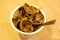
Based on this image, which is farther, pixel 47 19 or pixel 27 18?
pixel 47 19

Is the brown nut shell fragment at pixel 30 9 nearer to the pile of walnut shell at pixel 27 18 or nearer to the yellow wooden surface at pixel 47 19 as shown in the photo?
the pile of walnut shell at pixel 27 18

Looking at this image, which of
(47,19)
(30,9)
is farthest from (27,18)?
(47,19)

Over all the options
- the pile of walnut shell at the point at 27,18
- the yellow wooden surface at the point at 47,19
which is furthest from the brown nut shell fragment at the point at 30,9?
the yellow wooden surface at the point at 47,19

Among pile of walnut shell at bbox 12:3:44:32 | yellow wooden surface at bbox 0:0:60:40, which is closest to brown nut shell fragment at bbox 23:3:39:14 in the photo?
pile of walnut shell at bbox 12:3:44:32

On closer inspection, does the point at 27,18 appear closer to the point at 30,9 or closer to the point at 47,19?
the point at 30,9

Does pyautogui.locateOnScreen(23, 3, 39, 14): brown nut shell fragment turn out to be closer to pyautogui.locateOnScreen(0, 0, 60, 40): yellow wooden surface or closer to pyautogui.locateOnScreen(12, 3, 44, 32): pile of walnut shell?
pyautogui.locateOnScreen(12, 3, 44, 32): pile of walnut shell

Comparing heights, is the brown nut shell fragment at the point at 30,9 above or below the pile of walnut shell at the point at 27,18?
above
